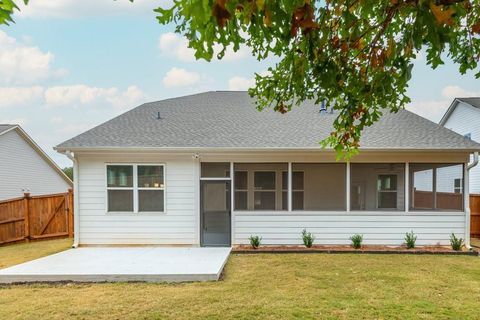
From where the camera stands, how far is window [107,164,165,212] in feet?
28.6

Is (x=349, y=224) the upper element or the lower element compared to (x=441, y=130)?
lower

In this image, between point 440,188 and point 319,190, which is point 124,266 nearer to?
point 319,190

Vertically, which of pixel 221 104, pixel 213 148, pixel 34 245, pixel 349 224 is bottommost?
pixel 34 245

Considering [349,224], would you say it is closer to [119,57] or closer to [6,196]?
[119,57]

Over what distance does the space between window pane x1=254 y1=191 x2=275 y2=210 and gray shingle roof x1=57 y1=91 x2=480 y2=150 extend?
2514 millimetres

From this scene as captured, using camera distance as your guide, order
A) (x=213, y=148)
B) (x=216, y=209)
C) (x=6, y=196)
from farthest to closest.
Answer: (x=6, y=196) → (x=216, y=209) → (x=213, y=148)

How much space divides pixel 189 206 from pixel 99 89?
12490mm

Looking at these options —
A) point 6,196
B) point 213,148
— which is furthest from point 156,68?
point 6,196

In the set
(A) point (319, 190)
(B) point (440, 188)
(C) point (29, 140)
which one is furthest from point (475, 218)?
(C) point (29, 140)

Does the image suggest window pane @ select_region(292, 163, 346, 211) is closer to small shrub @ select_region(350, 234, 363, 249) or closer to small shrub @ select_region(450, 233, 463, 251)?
small shrub @ select_region(350, 234, 363, 249)

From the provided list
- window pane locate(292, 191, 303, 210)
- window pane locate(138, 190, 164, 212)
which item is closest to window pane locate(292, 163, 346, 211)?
window pane locate(292, 191, 303, 210)

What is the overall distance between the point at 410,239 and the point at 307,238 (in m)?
2.56

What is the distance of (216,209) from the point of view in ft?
30.1

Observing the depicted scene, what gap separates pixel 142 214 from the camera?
341 inches
